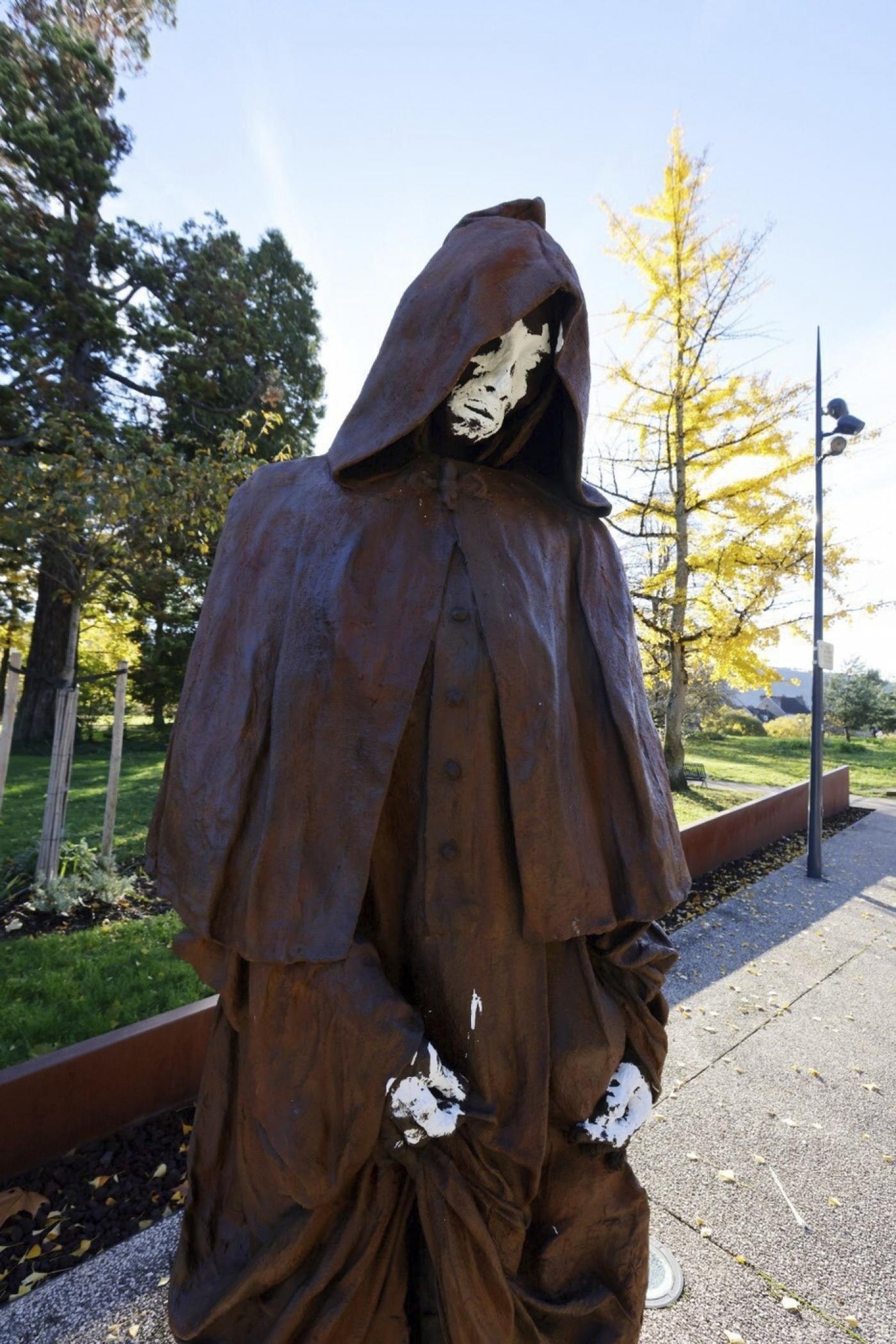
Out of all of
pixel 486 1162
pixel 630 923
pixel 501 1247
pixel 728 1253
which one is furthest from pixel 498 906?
pixel 728 1253

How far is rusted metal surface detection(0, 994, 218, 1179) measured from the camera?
2.76 m

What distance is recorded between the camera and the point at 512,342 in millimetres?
1475

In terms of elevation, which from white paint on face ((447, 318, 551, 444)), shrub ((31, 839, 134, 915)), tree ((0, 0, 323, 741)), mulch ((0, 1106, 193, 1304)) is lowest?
mulch ((0, 1106, 193, 1304))

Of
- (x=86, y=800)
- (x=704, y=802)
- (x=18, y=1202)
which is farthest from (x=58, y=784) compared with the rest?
(x=704, y=802)

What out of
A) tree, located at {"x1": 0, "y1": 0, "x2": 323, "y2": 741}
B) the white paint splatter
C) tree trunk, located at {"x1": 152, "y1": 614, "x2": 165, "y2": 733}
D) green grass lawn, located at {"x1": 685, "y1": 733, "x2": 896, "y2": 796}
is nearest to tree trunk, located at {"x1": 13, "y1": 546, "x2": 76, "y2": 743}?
tree, located at {"x1": 0, "y1": 0, "x2": 323, "y2": 741}

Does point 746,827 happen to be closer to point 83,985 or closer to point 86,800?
point 83,985

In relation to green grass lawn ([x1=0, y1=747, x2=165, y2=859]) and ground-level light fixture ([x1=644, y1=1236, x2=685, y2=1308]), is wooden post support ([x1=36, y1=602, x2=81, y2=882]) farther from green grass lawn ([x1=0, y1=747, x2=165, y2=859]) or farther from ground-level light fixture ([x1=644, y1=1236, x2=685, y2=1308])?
ground-level light fixture ([x1=644, y1=1236, x2=685, y2=1308])

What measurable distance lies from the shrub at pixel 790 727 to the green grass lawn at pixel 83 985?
2301 centimetres

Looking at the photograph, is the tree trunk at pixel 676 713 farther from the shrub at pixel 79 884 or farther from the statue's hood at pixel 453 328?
the statue's hood at pixel 453 328

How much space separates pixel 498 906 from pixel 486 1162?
491 millimetres

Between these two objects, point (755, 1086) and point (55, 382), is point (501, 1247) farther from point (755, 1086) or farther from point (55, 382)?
point (55, 382)

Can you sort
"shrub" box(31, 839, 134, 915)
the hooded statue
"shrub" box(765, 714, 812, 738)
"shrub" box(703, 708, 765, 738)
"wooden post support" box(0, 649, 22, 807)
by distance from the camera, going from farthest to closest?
"shrub" box(765, 714, 812, 738), "shrub" box(703, 708, 765, 738), "shrub" box(31, 839, 134, 915), "wooden post support" box(0, 649, 22, 807), the hooded statue

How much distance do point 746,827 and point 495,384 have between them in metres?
7.69

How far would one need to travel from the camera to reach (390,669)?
136 centimetres
